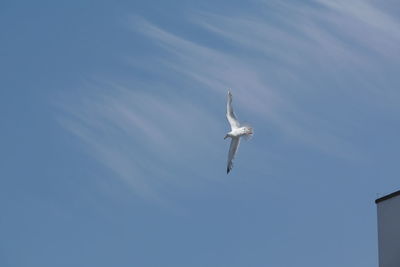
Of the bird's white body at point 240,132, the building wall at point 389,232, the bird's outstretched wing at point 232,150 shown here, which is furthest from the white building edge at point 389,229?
the bird's outstretched wing at point 232,150

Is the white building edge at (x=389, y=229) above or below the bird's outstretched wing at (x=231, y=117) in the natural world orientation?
below

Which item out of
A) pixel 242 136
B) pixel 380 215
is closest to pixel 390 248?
pixel 380 215

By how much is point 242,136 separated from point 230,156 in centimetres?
300

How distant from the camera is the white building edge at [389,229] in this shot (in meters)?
37.0

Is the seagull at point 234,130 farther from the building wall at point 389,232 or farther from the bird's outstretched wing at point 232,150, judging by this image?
the building wall at point 389,232

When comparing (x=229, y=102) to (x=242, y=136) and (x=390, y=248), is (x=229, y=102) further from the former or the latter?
(x=390, y=248)

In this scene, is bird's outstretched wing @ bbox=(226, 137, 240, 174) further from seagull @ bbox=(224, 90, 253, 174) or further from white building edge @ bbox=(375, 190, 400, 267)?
white building edge @ bbox=(375, 190, 400, 267)

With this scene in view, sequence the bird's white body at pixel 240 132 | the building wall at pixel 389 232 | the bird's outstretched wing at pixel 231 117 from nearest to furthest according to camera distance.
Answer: the building wall at pixel 389 232
the bird's white body at pixel 240 132
the bird's outstretched wing at pixel 231 117

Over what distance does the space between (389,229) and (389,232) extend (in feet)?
0.41

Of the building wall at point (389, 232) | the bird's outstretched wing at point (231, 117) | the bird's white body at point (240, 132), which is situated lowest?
the building wall at point (389, 232)

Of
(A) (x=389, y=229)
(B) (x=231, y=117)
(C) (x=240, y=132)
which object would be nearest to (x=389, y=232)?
(A) (x=389, y=229)

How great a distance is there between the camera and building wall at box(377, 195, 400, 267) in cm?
3700

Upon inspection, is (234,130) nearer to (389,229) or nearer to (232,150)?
(232,150)

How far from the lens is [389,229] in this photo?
37.5 metres
